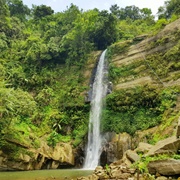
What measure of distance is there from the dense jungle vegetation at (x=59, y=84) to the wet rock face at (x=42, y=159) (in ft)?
2.19

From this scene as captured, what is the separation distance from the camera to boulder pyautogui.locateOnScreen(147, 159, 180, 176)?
703 centimetres

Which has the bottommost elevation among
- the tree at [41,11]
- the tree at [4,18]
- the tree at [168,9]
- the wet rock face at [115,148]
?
the wet rock face at [115,148]

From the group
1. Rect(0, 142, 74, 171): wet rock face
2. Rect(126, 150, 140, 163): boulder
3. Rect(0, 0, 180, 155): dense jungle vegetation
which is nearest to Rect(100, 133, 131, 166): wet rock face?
Rect(0, 0, 180, 155): dense jungle vegetation

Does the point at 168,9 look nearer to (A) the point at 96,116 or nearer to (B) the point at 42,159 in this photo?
(A) the point at 96,116

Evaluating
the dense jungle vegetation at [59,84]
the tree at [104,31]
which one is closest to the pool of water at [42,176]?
the dense jungle vegetation at [59,84]

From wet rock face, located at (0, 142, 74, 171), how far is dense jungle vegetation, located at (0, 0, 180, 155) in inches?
26.3

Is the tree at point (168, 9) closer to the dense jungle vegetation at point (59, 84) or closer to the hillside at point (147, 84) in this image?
the dense jungle vegetation at point (59, 84)

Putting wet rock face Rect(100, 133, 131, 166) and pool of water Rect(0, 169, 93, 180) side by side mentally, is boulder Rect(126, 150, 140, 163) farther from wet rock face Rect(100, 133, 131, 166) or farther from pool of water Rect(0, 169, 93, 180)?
wet rock face Rect(100, 133, 131, 166)

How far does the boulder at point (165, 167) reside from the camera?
703cm

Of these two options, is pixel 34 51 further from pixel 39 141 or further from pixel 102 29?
pixel 39 141

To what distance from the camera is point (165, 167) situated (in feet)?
24.0

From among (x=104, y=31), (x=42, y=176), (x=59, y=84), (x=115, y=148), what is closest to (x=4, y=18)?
(x=104, y=31)

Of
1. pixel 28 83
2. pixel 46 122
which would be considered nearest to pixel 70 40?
pixel 28 83

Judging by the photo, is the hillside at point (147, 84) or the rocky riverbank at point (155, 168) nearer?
the rocky riverbank at point (155, 168)
